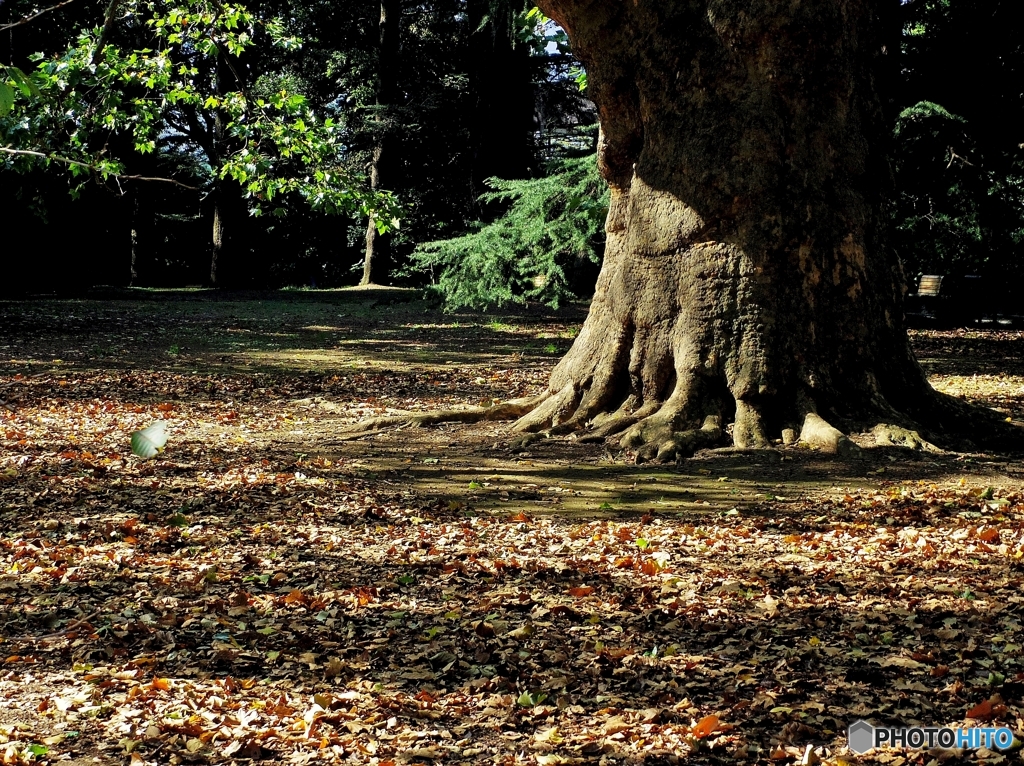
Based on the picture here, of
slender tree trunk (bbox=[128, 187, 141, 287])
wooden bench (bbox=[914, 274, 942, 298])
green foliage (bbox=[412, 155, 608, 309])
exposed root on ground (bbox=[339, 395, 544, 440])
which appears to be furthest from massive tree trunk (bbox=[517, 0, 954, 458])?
slender tree trunk (bbox=[128, 187, 141, 287])

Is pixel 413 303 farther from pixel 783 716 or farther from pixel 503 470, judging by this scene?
pixel 783 716

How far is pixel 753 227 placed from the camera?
7965mm

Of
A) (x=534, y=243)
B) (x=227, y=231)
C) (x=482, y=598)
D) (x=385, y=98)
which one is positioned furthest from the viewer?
(x=227, y=231)

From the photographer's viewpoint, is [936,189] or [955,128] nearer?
[955,128]

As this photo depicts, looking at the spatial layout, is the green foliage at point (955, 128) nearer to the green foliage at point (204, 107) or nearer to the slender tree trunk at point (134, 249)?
the green foliage at point (204, 107)

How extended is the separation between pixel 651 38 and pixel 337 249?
29.9 meters

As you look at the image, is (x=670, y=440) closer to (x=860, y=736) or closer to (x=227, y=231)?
(x=860, y=736)

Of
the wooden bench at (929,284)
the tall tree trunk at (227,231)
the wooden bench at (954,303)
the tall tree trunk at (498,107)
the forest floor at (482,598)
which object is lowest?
the forest floor at (482,598)

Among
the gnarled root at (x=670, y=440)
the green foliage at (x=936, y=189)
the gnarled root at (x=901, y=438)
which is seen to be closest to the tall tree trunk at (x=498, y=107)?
the green foliage at (x=936, y=189)

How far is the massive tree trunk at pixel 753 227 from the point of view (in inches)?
313

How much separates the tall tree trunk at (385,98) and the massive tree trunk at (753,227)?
2140 centimetres

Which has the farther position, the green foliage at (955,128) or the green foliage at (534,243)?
the green foliage at (955,128)

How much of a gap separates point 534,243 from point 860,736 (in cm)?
1523

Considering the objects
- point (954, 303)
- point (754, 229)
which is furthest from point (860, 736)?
point (954, 303)
